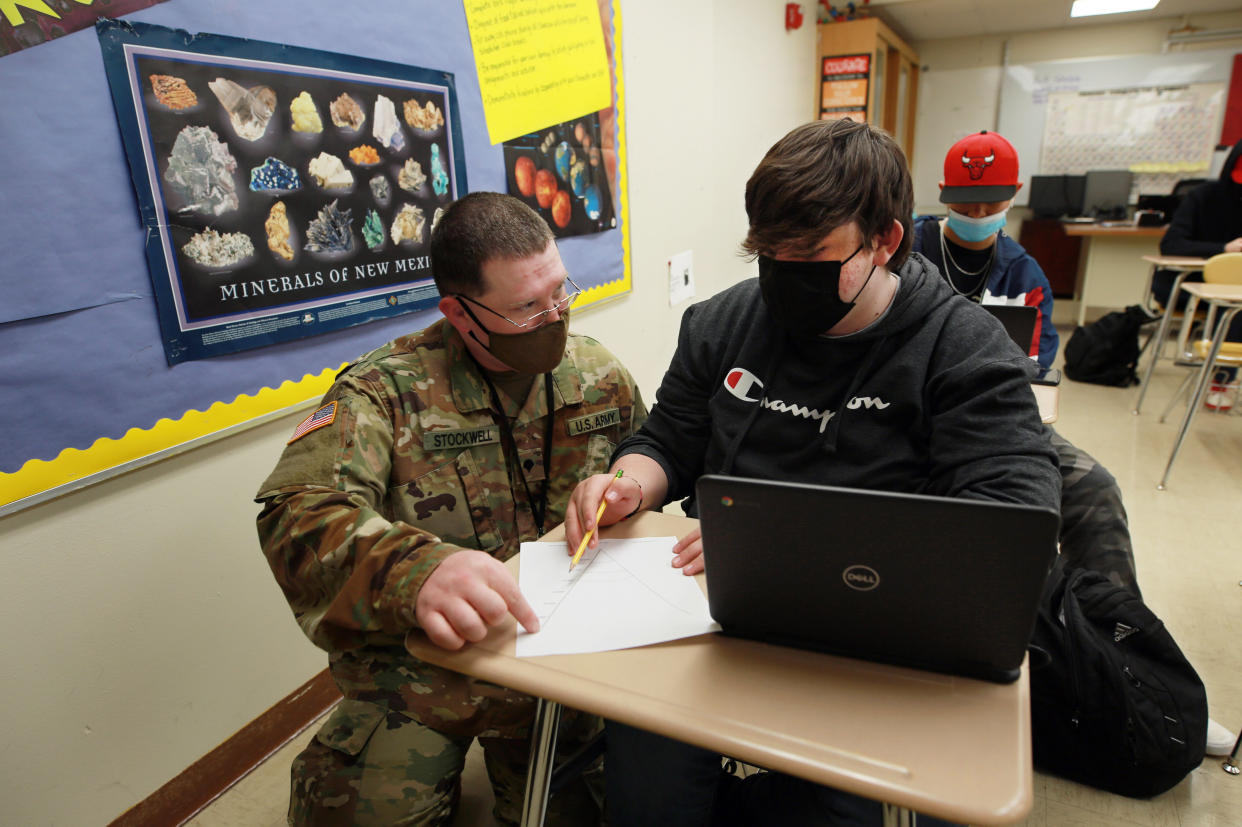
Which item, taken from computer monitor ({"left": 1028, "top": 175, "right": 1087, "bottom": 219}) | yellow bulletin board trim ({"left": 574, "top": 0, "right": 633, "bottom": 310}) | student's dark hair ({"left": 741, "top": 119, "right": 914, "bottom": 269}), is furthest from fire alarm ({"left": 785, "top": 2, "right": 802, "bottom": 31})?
student's dark hair ({"left": 741, "top": 119, "right": 914, "bottom": 269})

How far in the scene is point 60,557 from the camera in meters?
1.21

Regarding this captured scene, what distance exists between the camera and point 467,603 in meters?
0.79

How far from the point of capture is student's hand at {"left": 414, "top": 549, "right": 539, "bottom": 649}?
0.77 m

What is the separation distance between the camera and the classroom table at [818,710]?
58 centimetres

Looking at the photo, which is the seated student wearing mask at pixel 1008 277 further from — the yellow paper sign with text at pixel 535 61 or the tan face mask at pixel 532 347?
the yellow paper sign with text at pixel 535 61

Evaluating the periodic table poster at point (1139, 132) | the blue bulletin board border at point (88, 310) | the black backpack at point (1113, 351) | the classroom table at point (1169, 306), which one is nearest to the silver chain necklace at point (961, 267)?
the blue bulletin board border at point (88, 310)

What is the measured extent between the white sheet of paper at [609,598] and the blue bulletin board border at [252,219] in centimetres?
82

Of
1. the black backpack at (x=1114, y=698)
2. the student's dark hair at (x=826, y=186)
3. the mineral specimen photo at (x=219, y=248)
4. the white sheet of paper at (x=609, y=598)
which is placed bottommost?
the black backpack at (x=1114, y=698)

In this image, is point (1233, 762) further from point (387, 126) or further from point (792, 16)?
point (792, 16)

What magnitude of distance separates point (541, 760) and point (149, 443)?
3.03 ft

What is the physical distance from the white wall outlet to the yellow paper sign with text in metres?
0.83

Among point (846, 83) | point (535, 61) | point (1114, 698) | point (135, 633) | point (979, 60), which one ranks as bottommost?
point (1114, 698)

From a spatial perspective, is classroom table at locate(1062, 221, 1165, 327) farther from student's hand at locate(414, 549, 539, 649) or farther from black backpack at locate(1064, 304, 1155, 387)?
student's hand at locate(414, 549, 539, 649)

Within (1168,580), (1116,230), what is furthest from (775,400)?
(1116,230)
